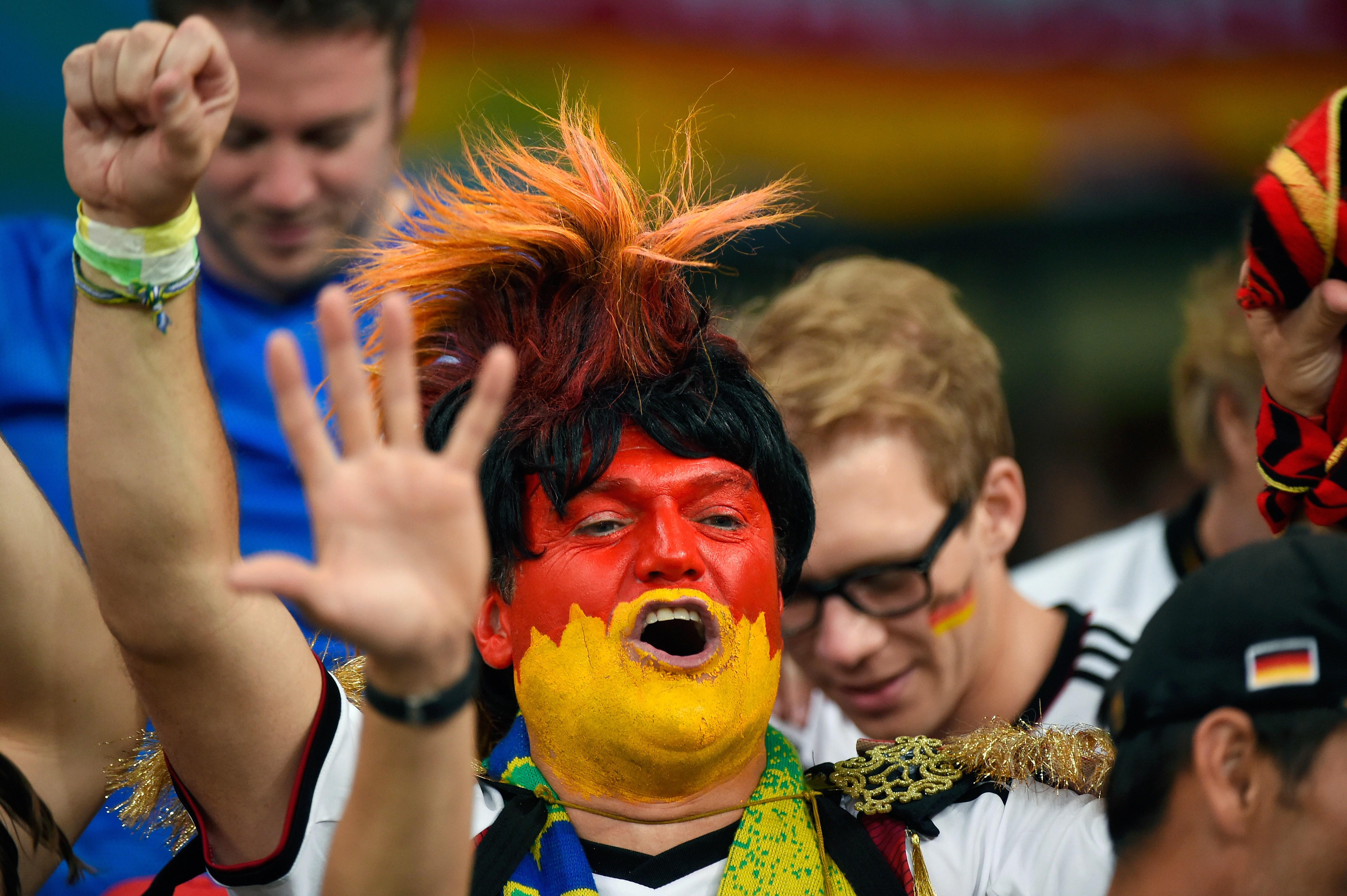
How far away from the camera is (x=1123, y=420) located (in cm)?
638

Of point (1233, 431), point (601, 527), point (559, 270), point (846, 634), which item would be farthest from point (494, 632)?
point (1233, 431)

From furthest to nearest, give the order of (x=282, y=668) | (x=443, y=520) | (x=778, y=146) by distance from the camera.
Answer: (x=778, y=146) < (x=282, y=668) < (x=443, y=520)

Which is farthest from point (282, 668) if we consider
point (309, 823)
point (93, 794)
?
point (93, 794)

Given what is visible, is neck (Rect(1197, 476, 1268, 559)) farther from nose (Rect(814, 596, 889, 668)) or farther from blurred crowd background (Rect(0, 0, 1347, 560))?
blurred crowd background (Rect(0, 0, 1347, 560))

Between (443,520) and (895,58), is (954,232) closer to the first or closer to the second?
(895,58)

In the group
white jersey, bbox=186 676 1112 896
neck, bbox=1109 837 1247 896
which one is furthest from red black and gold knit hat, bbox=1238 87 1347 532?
neck, bbox=1109 837 1247 896

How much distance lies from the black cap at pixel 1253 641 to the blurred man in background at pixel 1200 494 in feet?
6.57

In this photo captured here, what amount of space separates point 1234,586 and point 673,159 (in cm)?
127

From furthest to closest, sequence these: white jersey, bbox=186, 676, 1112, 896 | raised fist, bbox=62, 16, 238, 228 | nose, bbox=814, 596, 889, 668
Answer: nose, bbox=814, 596, 889, 668
white jersey, bbox=186, 676, 1112, 896
raised fist, bbox=62, 16, 238, 228

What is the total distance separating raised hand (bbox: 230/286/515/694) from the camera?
1.54 m

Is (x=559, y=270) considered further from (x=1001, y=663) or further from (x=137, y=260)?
(x=1001, y=663)

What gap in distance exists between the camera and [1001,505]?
3.29 metres

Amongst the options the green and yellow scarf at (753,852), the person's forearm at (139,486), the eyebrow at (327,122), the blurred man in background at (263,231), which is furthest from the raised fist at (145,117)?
the eyebrow at (327,122)

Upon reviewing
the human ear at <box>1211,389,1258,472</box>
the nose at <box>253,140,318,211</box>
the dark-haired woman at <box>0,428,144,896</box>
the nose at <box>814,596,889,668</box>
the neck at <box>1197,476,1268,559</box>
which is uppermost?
the nose at <box>253,140,318,211</box>
